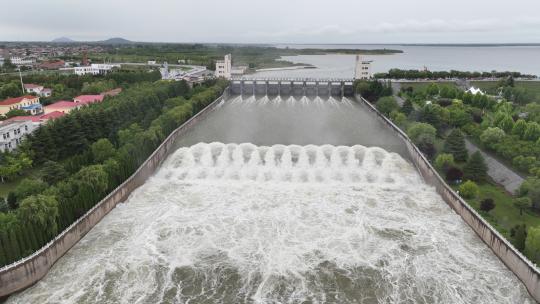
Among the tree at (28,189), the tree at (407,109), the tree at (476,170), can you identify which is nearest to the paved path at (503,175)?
the tree at (476,170)

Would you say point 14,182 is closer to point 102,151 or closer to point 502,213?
point 102,151

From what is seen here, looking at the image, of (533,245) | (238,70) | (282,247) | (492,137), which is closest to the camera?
(533,245)

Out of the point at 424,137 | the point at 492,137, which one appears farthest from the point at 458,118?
the point at 424,137

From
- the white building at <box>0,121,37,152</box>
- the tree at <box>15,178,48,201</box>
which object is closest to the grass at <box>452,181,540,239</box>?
the tree at <box>15,178,48,201</box>

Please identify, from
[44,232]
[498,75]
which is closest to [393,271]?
[44,232]

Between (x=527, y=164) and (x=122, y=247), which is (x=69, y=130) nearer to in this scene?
(x=122, y=247)

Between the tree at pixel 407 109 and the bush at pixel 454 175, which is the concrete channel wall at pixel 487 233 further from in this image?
the tree at pixel 407 109
